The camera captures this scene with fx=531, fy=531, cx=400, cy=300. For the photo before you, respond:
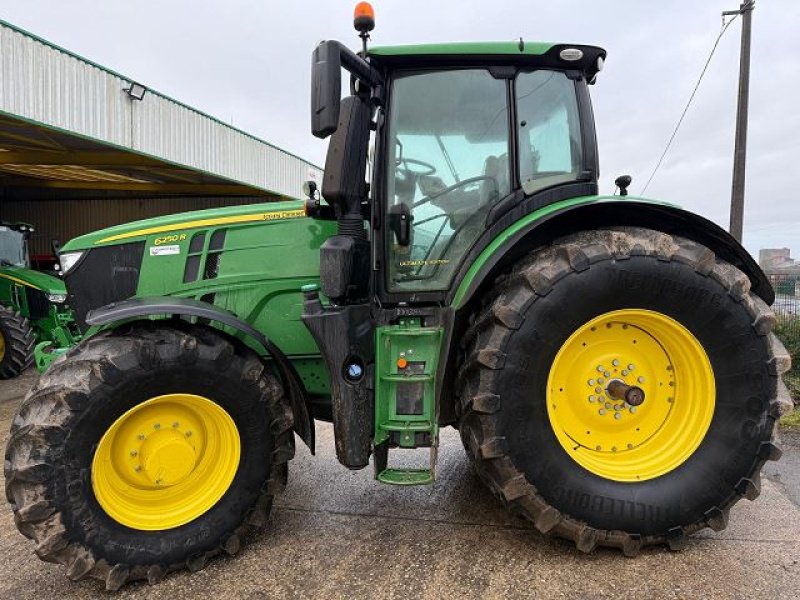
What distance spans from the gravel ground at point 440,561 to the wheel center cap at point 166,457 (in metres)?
0.42

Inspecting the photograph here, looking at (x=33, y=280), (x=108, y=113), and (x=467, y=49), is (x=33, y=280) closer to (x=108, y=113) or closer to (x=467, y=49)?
(x=108, y=113)

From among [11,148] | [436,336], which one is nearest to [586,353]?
[436,336]

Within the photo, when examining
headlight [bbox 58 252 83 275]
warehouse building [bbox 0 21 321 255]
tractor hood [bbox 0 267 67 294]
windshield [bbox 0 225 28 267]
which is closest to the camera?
headlight [bbox 58 252 83 275]

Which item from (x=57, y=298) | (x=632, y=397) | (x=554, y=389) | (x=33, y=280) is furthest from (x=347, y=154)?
(x=33, y=280)

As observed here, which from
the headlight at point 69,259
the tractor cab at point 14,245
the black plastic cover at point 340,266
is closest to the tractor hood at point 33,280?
the tractor cab at point 14,245

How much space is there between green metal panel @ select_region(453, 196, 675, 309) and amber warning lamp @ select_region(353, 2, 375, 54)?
113cm

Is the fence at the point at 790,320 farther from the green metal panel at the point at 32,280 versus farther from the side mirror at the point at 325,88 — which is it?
the green metal panel at the point at 32,280

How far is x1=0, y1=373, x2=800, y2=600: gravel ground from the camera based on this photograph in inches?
84.9

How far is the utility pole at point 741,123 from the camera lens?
300 inches

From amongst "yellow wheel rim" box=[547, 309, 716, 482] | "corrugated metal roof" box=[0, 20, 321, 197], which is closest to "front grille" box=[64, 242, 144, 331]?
"yellow wheel rim" box=[547, 309, 716, 482]

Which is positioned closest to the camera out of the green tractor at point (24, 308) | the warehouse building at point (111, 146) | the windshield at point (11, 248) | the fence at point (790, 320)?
the fence at point (790, 320)

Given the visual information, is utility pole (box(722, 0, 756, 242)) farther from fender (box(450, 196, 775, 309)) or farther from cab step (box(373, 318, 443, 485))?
cab step (box(373, 318, 443, 485))

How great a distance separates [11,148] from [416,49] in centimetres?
1075

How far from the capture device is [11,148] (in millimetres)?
10047
